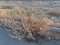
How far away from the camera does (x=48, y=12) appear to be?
680 centimetres

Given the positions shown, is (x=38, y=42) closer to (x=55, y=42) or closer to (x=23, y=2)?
(x=55, y=42)

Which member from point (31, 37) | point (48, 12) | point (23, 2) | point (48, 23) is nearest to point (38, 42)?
point (31, 37)

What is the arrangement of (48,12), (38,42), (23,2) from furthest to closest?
1. (23,2)
2. (48,12)
3. (38,42)

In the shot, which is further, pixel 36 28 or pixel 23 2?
pixel 23 2

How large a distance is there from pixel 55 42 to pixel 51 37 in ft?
0.50

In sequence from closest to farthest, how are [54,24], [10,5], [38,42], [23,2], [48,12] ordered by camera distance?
[38,42] → [54,24] → [48,12] → [10,5] → [23,2]

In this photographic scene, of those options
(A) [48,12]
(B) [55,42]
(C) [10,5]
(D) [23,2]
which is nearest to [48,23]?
(B) [55,42]

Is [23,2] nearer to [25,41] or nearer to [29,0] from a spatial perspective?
[29,0]

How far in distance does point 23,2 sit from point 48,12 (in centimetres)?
171

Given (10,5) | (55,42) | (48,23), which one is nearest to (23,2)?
(10,5)

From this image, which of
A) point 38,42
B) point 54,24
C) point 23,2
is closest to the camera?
point 38,42

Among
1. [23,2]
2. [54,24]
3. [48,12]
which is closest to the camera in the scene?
[54,24]

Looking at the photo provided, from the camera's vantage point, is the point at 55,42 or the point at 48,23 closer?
the point at 55,42

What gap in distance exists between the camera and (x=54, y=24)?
18.9ft
